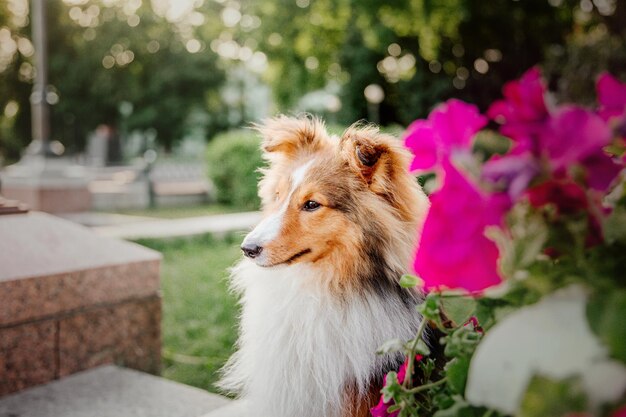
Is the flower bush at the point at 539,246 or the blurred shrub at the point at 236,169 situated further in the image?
the blurred shrub at the point at 236,169

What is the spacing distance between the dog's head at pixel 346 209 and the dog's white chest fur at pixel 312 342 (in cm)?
11

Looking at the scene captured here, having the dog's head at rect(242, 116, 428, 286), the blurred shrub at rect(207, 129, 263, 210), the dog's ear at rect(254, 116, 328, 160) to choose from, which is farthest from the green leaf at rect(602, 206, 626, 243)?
the blurred shrub at rect(207, 129, 263, 210)

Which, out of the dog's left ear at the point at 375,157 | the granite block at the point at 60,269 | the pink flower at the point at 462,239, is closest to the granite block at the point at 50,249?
the granite block at the point at 60,269

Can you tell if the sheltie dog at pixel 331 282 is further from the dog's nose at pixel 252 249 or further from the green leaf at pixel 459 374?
the green leaf at pixel 459 374

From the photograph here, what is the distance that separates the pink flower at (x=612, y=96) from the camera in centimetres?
86

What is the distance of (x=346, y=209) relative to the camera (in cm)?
226

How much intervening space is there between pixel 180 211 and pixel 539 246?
14.9 metres

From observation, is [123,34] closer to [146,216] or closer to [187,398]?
[146,216]

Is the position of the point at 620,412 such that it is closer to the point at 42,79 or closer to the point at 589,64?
the point at 42,79

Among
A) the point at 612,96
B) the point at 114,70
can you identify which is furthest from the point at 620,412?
the point at 114,70

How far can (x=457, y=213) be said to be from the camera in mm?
785

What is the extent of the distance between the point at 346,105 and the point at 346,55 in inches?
76.5

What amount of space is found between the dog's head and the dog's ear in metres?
0.16

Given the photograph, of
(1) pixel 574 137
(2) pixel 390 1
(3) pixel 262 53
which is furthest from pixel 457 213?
(3) pixel 262 53
